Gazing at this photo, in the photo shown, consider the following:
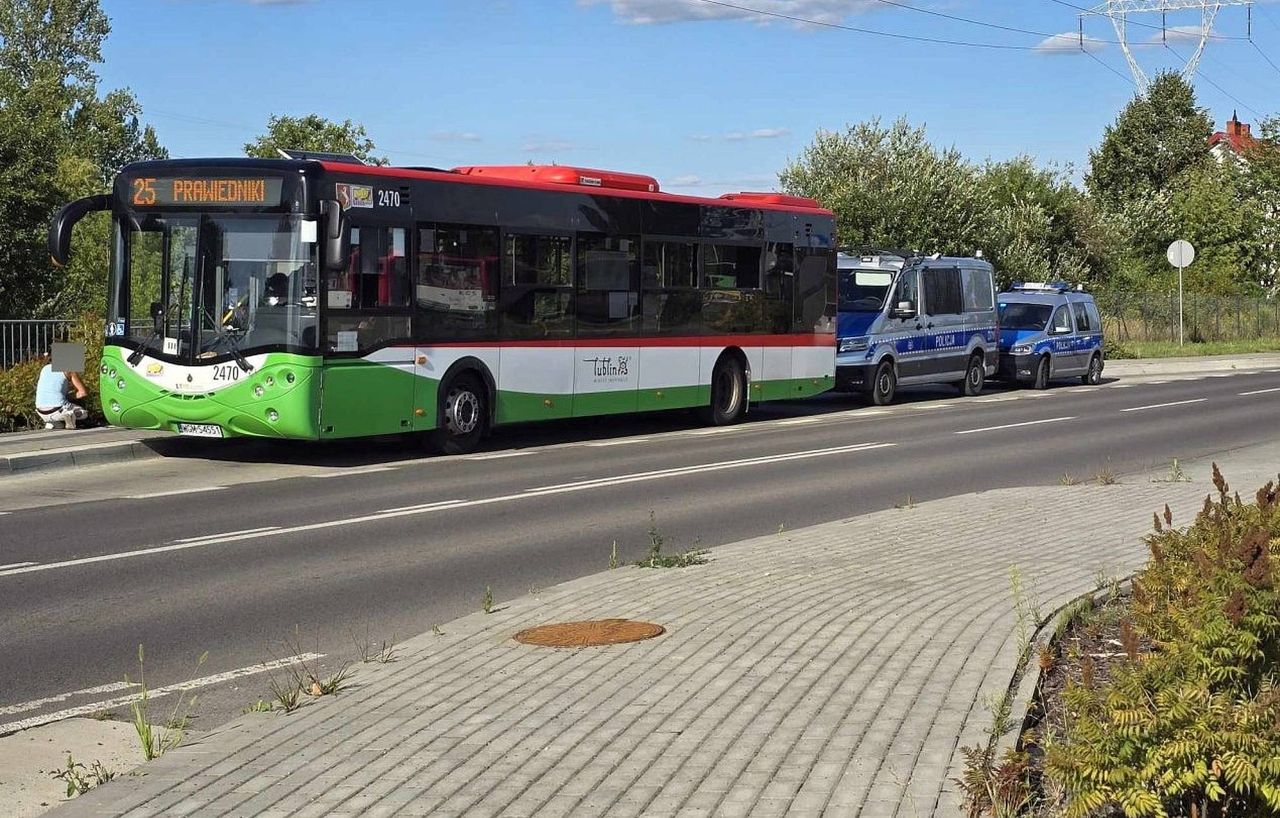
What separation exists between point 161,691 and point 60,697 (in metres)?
0.43

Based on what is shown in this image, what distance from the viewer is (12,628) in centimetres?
905

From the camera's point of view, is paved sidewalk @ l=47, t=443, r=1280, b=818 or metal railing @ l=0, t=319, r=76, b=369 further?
metal railing @ l=0, t=319, r=76, b=369

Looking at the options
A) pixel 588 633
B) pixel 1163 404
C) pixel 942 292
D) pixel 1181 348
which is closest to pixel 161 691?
pixel 588 633

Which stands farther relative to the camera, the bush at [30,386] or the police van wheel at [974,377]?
the police van wheel at [974,377]

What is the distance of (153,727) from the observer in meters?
6.94

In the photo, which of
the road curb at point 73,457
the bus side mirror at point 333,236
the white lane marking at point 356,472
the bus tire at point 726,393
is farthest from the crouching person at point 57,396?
the bus tire at point 726,393

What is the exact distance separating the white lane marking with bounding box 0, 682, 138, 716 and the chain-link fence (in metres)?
47.5

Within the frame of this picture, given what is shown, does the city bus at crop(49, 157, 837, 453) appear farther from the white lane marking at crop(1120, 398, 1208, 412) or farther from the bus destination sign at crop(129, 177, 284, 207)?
the white lane marking at crop(1120, 398, 1208, 412)

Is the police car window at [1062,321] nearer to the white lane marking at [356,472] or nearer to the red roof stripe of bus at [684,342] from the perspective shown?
the red roof stripe of bus at [684,342]

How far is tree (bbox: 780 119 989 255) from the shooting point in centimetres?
4534

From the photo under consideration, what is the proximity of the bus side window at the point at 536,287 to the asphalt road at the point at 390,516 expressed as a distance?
1468 mm

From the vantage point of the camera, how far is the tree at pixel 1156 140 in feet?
289

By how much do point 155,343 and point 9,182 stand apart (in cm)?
1698

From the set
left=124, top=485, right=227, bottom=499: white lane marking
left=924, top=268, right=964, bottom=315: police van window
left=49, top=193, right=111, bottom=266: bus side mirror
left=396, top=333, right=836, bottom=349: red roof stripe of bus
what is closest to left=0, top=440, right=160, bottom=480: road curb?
left=49, top=193, right=111, bottom=266: bus side mirror
